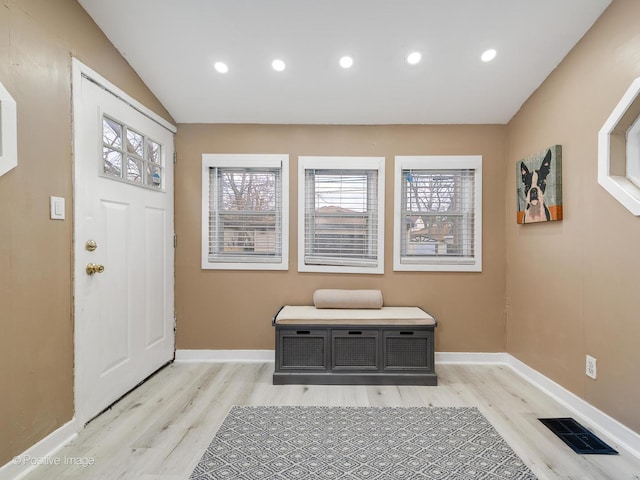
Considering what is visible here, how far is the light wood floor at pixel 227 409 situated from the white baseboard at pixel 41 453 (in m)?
0.04

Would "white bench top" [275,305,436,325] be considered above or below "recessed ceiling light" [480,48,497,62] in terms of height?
below

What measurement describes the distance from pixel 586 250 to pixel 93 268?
10.7ft

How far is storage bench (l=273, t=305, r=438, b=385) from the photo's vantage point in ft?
8.60

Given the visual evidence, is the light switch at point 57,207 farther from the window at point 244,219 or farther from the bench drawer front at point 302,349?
the bench drawer front at point 302,349

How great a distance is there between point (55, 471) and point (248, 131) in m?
2.78

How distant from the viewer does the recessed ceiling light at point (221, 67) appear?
2447 millimetres

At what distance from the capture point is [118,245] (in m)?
2.34

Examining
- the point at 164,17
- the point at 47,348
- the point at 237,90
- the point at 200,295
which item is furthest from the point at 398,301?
the point at 164,17

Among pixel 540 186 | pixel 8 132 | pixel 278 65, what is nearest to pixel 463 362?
pixel 540 186

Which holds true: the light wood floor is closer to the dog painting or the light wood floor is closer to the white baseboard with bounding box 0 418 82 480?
the white baseboard with bounding box 0 418 82 480

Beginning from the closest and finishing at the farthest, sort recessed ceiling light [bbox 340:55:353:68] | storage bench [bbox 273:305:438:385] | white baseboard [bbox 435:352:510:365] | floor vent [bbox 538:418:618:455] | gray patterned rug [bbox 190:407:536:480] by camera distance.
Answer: gray patterned rug [bbox 190:407:536:480] → floor vent [bbox 538:418:618:455] → recessed ceiling light [bbox 340:55:353:68] → storage bench [bbox 273:305:438:385] → white baseboard [bbox 435:352:510:365]

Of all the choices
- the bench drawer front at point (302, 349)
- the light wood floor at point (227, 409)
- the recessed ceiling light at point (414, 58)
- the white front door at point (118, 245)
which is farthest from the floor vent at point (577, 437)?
the white front door at point (118, 245)

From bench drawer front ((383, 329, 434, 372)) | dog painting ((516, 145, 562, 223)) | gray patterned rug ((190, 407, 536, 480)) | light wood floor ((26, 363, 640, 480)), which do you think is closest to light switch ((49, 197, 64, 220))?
light wood floor ((26, 363, 640, 480))

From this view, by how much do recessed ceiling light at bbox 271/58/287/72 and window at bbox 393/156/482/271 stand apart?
4.39ft
